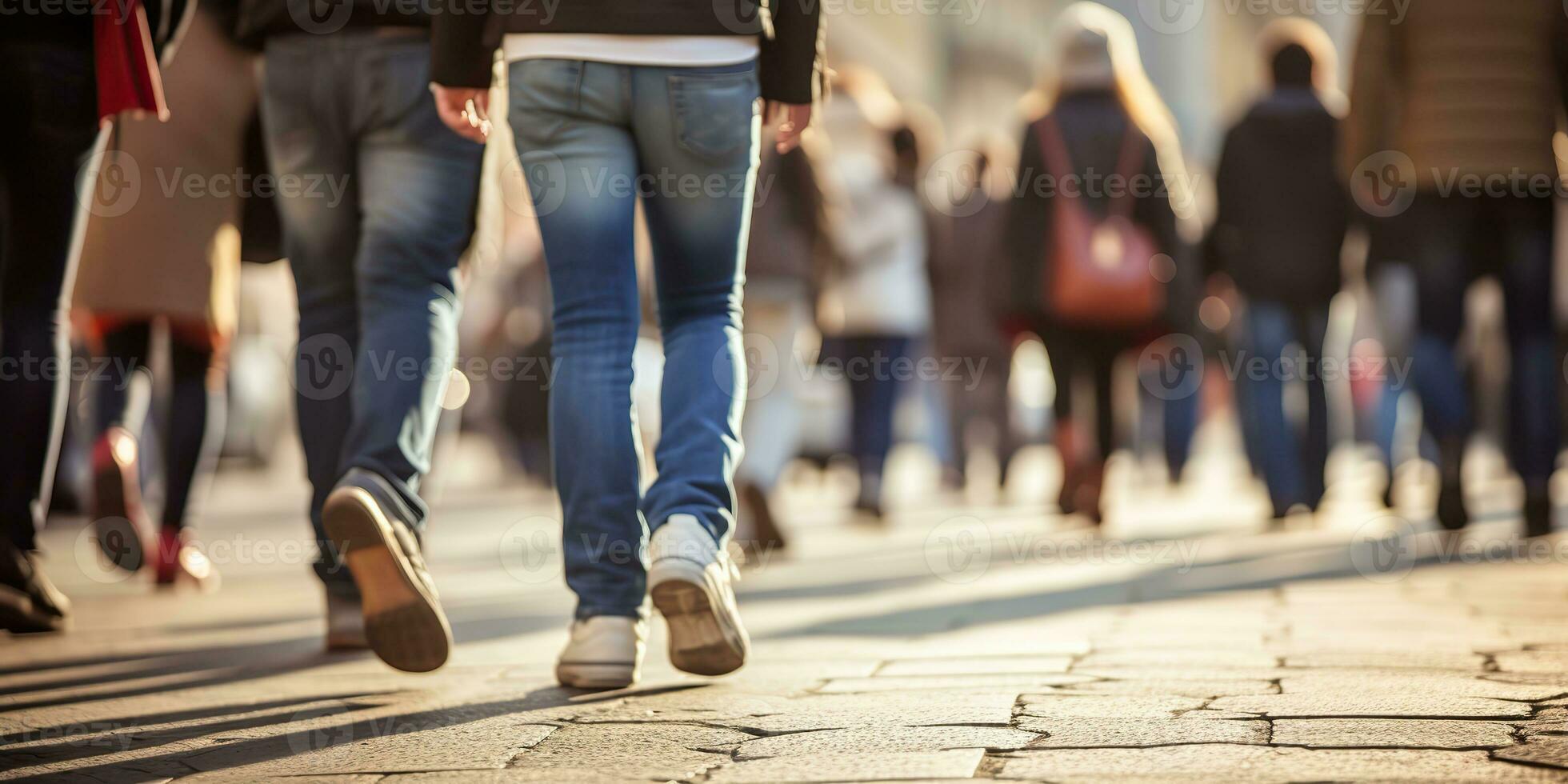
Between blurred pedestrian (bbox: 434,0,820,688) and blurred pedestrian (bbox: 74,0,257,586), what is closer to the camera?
blurred pedestrian (bbox: 434,0,820,688)

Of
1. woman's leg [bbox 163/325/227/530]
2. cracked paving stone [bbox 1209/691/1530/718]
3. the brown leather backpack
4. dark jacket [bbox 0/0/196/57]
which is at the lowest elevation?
cracked paving stone [bbox 1209/691/1530/718]

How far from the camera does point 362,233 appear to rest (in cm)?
377

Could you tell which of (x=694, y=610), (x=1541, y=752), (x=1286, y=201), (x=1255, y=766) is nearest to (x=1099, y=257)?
(x=1286, y=201)

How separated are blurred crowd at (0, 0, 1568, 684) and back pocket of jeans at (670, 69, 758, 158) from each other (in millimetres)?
17

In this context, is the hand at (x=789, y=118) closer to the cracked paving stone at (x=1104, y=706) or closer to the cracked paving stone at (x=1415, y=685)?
the cracked paving stone at (x=1104, y=706)

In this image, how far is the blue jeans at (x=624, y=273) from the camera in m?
3.26

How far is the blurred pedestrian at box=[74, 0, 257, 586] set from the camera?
16.4 ft

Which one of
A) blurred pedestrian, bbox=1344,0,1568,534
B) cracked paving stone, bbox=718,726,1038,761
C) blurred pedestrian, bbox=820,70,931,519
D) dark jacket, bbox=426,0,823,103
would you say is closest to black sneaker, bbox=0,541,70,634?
dark jacket, bbox=426,0,823,103

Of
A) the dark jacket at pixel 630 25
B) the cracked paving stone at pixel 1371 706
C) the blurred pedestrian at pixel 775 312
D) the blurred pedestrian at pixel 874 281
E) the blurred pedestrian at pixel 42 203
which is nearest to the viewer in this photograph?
the cracked paving stone at pixel 1371 706

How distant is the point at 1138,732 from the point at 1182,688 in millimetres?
443

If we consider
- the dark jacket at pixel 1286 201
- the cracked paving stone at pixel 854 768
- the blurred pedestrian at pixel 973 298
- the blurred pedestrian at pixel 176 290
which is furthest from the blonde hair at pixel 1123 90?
the cracked paving stone at pixel 854 768

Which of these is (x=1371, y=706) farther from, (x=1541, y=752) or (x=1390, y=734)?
(x=1541, y=752)

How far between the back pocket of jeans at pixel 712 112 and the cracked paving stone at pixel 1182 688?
112cm

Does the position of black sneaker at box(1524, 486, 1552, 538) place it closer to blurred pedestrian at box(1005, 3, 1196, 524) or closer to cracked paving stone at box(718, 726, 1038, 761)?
blurred pedestrian at box(1005, 3, 1196, 524)
